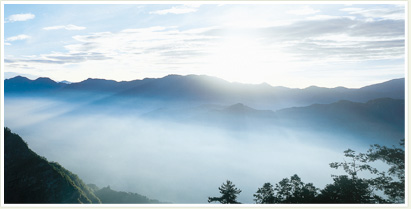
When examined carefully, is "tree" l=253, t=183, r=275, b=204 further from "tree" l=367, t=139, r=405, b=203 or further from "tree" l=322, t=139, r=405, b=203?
"tree" l=367, t=139, r=405, b=203

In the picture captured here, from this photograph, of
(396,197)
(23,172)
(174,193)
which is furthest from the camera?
(174,193)

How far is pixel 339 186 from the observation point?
1700 centimetres

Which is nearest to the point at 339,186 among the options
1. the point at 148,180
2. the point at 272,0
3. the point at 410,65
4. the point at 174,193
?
the point at 410,65

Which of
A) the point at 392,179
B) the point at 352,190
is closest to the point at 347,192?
the point at 352,190

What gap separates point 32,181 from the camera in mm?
23250

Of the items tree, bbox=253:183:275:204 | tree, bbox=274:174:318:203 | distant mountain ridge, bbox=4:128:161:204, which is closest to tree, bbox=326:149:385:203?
tree, bbox=274:174:318:203

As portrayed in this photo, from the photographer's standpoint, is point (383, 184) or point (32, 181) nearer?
point (383, 184)

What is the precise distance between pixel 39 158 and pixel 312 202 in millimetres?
25693

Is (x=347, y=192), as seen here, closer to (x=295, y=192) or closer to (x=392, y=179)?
(x=392, y=179)

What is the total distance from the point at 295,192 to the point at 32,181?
2314cm

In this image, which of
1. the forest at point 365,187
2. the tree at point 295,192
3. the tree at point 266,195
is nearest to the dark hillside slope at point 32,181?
the tree at point 266,195

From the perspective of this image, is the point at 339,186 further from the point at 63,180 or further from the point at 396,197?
the point at 63,180

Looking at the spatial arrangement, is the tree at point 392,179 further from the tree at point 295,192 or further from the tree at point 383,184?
the tree at point 295,192

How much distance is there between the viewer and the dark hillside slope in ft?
72.7
